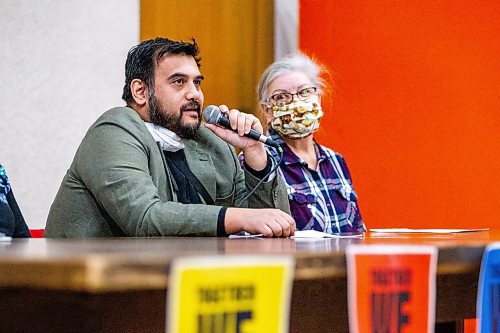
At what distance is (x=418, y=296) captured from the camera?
3.05 feet

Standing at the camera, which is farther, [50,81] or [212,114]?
[50,81]

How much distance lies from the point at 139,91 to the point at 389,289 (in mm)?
1475

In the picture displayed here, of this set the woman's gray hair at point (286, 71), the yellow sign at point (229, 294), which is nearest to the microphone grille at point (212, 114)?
the woman's gray hair at point (286, 71)

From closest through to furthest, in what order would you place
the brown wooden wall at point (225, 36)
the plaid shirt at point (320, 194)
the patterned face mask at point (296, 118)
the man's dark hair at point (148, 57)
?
the man's dark hair at point (148, 57) → the plaid shirt at point (320, 194) → the patterned face mask at point (296, 118) → the brown wooden wall at point (225, 36)

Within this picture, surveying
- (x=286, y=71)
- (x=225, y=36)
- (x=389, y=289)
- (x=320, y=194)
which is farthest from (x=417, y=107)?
(x=389, y=289)

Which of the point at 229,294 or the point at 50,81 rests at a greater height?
the point at 50,81

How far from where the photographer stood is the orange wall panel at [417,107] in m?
3.23

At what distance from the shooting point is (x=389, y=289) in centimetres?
90

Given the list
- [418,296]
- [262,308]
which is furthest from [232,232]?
[262,308]

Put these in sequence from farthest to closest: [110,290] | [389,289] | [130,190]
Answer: [130,190]
[389,289]
[110,290]

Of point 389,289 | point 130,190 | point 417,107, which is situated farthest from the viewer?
point 417,107

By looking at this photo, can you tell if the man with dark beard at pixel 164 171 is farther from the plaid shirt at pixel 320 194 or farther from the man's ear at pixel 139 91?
the plaid shirt at pixel 320 194

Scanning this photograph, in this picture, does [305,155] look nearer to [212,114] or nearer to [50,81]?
[212,114]

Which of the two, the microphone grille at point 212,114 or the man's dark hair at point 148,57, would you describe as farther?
the man's dark hair at point 148,57
